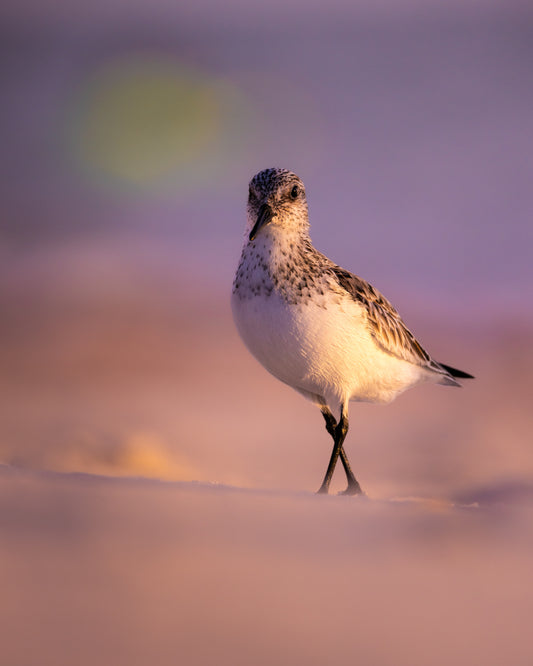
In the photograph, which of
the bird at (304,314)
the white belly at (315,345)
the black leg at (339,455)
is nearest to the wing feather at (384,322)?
the bird at (304,314)

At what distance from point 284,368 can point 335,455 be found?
1.28 m

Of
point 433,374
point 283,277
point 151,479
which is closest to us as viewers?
point 151,479

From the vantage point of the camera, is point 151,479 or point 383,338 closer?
point 151,479

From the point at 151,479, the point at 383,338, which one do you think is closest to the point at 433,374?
the point at 383,338

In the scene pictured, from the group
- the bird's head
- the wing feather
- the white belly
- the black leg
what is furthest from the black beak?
the black leg

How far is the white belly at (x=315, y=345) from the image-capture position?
723cm

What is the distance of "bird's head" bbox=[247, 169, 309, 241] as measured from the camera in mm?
7457

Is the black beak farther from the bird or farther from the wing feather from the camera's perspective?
A: the wing feather

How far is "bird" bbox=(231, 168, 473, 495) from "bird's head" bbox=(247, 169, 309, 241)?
0.01 m

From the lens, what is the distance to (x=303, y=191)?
7.95 meters

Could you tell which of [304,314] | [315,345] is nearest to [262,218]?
[304,314]

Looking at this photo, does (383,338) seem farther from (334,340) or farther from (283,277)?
(283,277)

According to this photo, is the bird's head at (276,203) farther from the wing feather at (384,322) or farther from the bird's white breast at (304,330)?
the wing feather at (384,322)

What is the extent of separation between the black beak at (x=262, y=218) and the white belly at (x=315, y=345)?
669 millimetres
